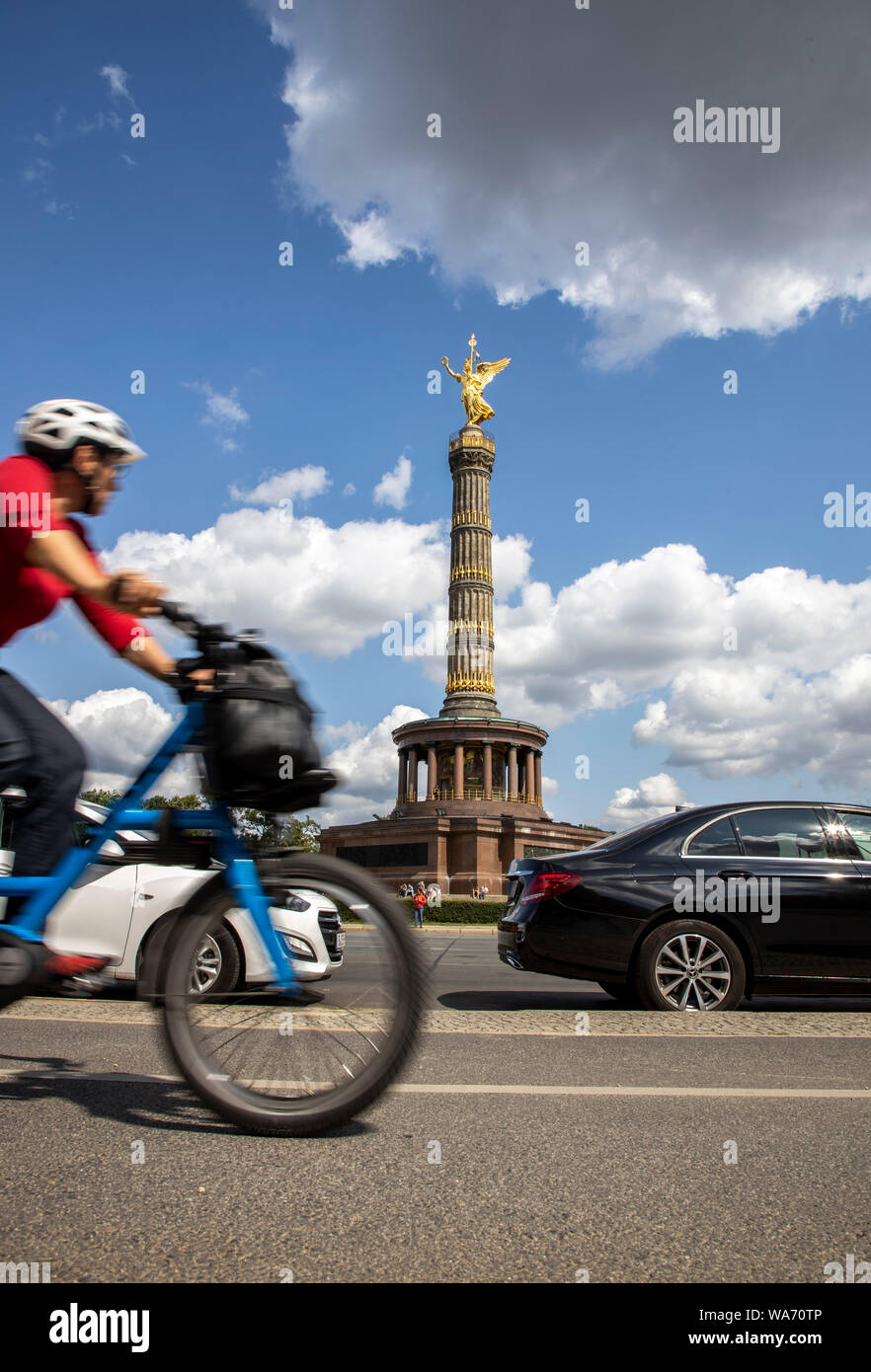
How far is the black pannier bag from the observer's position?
2631mm

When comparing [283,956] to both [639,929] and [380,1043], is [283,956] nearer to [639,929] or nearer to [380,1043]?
[380,1043]

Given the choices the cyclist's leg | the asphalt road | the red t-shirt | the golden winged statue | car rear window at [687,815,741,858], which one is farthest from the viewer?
the golden winged statue

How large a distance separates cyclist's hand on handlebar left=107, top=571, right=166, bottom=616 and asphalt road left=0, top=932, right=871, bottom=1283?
1520 millimetres

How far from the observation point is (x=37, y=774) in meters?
2.75

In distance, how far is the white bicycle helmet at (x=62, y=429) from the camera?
2832 mm

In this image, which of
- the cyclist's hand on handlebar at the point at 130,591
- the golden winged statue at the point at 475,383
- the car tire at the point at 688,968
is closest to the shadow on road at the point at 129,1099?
the cyclist's hand on handlebar at the point at 130,591

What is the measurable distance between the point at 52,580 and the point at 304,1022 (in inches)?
59.8

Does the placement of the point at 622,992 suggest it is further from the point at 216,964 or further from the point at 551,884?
the point at 216,964

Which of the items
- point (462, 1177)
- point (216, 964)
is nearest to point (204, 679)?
point (216, 964)

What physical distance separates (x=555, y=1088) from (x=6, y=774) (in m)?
2.37

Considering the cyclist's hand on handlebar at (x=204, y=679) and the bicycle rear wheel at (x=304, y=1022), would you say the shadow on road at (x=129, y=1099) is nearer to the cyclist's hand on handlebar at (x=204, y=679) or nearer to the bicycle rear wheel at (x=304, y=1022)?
the bicycle rear wheel at (x=304, y=1022)

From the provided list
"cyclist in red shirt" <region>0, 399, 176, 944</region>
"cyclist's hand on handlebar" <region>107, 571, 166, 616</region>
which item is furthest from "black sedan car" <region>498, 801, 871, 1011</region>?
"cyclist's hand on handlebar" <region>107, 571, 166, 616</region>

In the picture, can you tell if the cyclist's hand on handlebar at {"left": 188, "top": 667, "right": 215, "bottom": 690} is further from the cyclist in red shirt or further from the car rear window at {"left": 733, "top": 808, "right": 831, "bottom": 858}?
the car rear window at {"left": 733, "top": 808, "right": 831, "bottom": 858}
